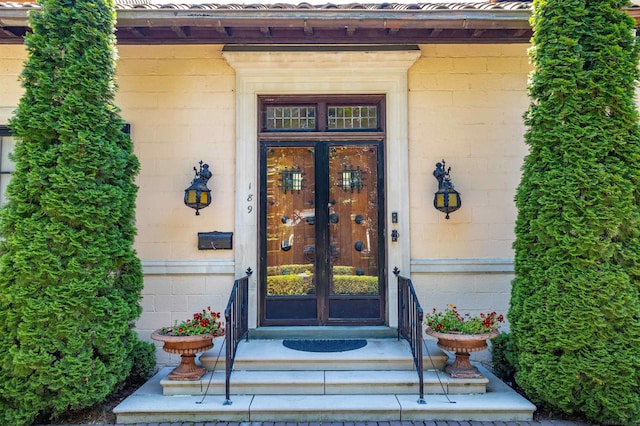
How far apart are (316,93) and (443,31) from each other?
1.44 m

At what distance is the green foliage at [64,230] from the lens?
3156 millimetres

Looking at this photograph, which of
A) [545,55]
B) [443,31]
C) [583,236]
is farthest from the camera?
[443,31]

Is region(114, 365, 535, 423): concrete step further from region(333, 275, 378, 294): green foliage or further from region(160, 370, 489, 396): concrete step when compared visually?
region(333, 275, 378, 294): green foliage

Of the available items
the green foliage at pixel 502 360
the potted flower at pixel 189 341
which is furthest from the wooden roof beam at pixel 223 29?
the green foliage at pixel 502 360

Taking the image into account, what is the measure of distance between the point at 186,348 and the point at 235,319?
0.49 m

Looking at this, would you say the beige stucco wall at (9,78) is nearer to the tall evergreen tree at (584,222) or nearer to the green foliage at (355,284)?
the green foliage at (355,284)

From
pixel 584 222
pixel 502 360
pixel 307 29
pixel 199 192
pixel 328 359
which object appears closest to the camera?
pixel 584 222

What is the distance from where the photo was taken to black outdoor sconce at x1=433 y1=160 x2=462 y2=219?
4.37 m

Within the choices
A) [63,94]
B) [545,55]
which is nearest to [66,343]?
[63,94]

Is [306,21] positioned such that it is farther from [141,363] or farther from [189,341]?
[141,363]

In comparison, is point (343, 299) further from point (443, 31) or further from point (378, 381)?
point (443, 31)

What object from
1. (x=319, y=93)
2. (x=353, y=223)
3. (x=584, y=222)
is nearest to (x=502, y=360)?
(x=584, y=222)

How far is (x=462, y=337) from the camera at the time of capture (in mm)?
3625

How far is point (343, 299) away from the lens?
4.60 m
